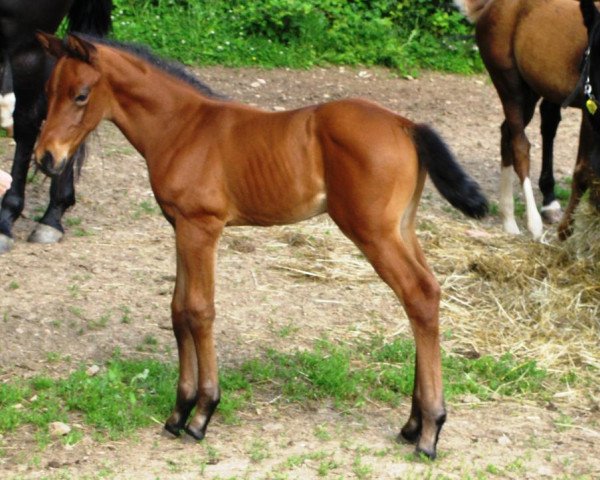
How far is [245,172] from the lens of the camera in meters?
4.64

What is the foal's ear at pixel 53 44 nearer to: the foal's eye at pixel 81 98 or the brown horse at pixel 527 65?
the foal's eye at pixel 81 98

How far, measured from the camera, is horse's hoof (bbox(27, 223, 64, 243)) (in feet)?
22.6

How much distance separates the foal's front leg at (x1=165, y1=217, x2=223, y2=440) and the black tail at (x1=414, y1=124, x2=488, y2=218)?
0.83 m

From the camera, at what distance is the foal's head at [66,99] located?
4543 mm

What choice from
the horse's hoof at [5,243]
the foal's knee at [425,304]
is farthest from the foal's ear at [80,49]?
the horse's hoof at [5,243]

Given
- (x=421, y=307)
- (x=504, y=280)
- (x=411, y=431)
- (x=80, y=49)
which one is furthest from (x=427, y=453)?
(x=504, y=280)

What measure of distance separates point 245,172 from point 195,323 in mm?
610

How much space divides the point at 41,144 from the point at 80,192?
3.38 meters

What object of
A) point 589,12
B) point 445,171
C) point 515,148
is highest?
point 589,12

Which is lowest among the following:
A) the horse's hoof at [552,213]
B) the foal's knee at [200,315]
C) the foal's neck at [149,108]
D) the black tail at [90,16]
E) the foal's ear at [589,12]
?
the horse's hoof at [552,213]

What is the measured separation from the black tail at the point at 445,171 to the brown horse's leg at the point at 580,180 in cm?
275

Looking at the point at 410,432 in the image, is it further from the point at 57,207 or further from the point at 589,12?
the point at 57,207

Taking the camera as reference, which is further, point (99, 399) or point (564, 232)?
point (564, 232)

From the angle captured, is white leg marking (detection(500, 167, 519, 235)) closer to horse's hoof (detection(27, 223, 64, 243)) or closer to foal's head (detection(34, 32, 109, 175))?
horse's hoof (detection(27, 223, 64, 243))
